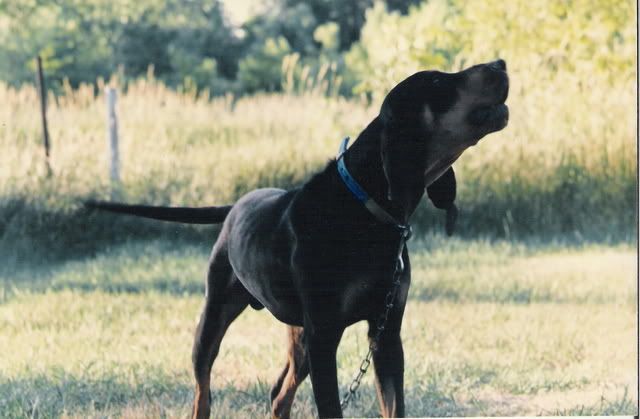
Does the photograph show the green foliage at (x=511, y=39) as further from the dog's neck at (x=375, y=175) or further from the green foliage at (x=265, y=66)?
the dog's neck at (x=375, y=175)

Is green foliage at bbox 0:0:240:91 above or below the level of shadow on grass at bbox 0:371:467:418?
above

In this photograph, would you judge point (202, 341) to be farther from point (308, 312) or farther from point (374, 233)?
point (374, 233)

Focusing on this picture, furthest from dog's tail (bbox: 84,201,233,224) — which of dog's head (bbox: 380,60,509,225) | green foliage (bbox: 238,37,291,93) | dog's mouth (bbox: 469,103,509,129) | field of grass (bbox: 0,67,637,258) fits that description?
green foliage (bbox: 238,37,291,93)

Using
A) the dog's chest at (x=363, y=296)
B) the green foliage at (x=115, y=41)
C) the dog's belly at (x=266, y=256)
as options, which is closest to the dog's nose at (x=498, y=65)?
the dog's chest at (x=363, y=296)

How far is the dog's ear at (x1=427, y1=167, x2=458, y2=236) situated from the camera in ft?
9.57

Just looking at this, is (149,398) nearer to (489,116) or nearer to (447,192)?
(447,192)

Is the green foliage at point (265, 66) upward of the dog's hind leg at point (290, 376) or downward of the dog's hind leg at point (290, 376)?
upward

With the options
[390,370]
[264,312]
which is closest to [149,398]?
[264,312]

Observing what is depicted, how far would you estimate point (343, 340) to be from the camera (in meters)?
4.29

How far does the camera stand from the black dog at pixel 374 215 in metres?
2.68

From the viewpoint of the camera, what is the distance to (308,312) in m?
2.74

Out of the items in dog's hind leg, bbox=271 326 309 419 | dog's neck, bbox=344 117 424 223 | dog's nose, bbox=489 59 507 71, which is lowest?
dog's hind leg, bbox=271 326 309 419

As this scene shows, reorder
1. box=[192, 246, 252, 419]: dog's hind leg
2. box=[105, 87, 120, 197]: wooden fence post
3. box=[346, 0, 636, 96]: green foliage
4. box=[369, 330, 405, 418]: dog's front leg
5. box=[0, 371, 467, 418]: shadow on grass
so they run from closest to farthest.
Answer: box=[369, 330, 405, 418]: dog's front leg
box=[192, 246, 252, 419]: dog's hind leg
box=[0, 371, 467, 418]: shadow on grass
box=[105, 87, 120, 197]: wooden fence post
box=[346, 0, 636, 96]: green foliage

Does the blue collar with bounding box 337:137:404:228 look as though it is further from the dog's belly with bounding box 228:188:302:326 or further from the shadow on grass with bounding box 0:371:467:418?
the shadow on grass with bounding box 0:371:467:418
